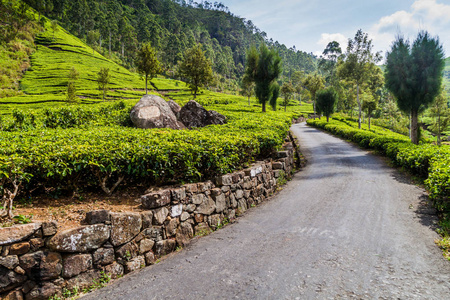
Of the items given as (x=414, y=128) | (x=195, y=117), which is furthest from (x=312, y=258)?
(x=414, y=128)

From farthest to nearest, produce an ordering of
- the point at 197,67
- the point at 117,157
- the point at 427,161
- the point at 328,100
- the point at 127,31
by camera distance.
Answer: the point at 127,31
the point at 328,100
the point at 197,67
the point at 427,161
the point at 117,157

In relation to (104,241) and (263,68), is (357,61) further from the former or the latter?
(104,241)

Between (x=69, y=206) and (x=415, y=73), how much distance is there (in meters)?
19.1

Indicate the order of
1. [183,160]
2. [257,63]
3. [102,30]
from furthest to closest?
1. [102,30]
2. [257,63]
3. [183,160]

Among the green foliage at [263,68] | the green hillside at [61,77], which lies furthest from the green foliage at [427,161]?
the green hillside at [61,77]

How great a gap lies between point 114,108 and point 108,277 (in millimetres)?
8894

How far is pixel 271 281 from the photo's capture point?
3.52 m

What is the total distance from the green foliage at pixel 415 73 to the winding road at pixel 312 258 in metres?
11.2

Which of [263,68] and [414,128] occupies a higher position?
[263,68]

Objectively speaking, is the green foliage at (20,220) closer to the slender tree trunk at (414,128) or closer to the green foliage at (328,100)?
the slender tree trunk at (414,128)

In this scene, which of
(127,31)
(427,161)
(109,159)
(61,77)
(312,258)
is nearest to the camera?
(312,258)

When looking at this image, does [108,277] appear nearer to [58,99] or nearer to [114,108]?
[114,108]

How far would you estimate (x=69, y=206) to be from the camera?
13.6ft

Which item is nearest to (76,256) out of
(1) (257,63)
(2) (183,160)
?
(2) (183,160)
